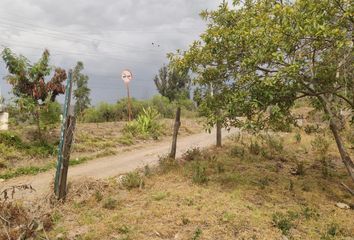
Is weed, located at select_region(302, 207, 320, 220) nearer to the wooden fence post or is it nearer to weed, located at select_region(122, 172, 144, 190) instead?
weed, located at select_region(122, 172, 144, 190)

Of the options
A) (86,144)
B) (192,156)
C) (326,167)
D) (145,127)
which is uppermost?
(145,127)

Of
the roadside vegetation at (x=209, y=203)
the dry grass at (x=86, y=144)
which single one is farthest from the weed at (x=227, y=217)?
the dry grass at (x=86, y=144)

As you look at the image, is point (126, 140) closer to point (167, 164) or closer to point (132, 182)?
point (167, 164)

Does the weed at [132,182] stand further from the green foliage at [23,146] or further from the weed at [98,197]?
the green foliage at [23,146]

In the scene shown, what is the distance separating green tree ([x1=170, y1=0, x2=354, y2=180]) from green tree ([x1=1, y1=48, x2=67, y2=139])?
513 centimetres

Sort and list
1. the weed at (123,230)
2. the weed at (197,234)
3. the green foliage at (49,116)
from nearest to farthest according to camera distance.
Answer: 1. the weed at (197,234)
2. the weed at (123,230)
3. the green foliage at (49,116)

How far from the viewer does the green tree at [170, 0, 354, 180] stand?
722 centimetres

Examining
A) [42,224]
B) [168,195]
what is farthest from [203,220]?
[42,224]

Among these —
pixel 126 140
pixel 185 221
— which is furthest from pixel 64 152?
pixel 126 140

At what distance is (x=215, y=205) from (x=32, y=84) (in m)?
7.56

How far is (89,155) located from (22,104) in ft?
8.85

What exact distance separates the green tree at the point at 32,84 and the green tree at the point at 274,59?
513 centimetres

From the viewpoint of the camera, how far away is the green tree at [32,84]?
1219 cm

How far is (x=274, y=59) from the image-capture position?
7.73 metres
